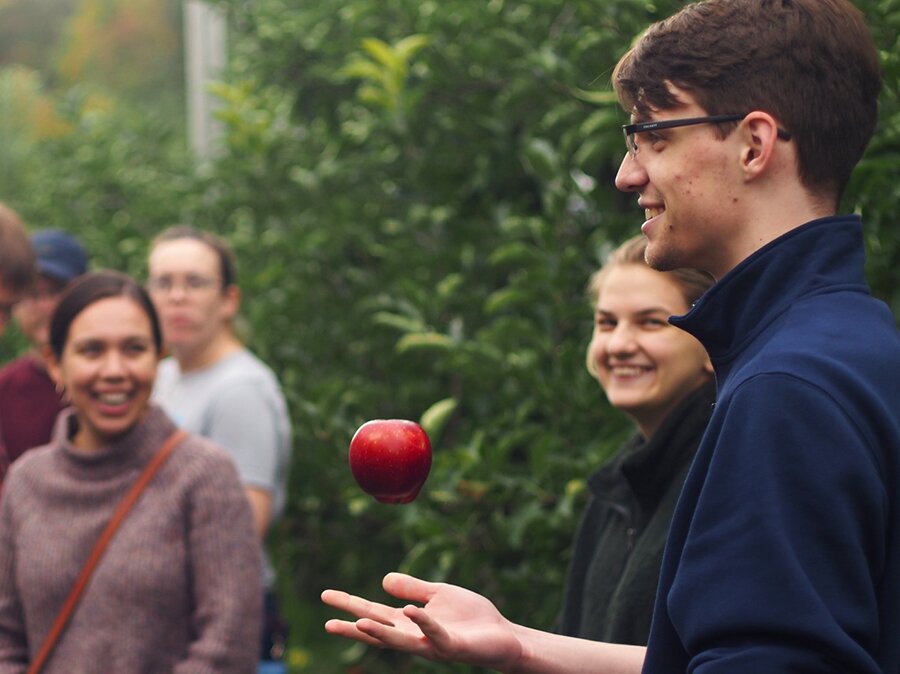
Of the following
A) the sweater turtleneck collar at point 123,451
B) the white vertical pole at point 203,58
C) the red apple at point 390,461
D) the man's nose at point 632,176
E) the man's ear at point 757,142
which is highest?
the white vertical pole at point 203,58

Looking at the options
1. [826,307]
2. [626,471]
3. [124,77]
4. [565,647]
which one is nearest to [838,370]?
[826,307]

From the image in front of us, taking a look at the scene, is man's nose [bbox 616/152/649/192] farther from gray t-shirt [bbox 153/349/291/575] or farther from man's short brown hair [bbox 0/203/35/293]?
man's short brown hair [bbox 0/203/35/293]

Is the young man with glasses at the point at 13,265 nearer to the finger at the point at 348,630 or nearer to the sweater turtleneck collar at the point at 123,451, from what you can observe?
the sweater turtleneck collar at the point at 123,451

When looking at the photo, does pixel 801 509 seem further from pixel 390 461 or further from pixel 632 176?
pixel 390 461

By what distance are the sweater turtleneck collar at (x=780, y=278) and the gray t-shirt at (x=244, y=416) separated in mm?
2726

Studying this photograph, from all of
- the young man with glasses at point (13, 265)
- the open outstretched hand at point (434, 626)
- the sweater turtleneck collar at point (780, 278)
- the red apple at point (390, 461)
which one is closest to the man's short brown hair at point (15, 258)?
the young man with glasses at point (13, 265)

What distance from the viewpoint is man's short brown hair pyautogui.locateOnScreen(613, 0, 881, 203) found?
5.47 ft

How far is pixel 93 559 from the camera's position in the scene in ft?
10.6

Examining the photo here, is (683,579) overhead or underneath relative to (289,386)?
overhead

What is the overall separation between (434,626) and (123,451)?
5.94 feet

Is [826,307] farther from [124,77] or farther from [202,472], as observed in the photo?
[124,77]

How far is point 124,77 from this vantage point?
125ft

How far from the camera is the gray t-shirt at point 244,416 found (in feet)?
14.0

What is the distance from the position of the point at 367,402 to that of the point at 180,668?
1749 mm
